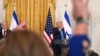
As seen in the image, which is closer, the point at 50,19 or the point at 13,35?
the point at 13,35

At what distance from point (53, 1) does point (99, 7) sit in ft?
6.01

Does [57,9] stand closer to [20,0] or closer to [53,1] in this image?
[53,1]

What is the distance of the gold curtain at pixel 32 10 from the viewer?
10953 millimetres

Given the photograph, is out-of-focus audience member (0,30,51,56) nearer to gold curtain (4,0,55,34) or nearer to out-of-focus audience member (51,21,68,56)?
out-of-focus audience member (51,21,68,56)

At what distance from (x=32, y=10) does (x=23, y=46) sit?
33.2 feet

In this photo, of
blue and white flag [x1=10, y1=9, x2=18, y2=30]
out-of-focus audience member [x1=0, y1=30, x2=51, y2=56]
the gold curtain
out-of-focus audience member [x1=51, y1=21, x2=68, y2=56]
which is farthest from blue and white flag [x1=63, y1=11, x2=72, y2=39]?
out-of-focus audience member [x1=0, y1=30, x2=51, y2=56]

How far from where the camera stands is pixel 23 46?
0.98 m

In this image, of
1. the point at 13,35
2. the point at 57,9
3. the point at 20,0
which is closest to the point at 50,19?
the point at 57,9

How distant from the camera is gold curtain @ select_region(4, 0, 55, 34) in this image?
1095 cm

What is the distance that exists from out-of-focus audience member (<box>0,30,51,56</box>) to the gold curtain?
9.94 m

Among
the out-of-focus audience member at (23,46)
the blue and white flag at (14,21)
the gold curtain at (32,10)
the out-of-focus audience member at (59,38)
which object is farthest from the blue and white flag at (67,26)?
the out-of-focus audience member at (23,46)

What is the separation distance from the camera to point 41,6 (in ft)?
36.1

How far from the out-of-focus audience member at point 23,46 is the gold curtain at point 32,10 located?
391 inches

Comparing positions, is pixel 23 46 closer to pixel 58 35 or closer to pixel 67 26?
pixel 58 35
